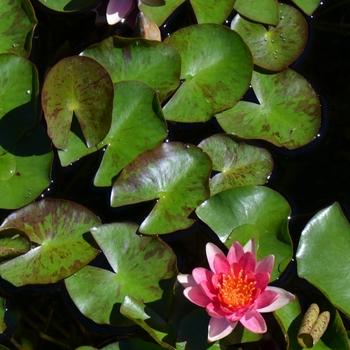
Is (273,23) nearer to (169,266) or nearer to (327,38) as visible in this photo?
(327,38)

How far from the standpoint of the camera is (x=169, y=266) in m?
1.92

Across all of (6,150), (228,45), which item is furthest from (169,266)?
(228,45)

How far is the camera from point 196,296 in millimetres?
1751

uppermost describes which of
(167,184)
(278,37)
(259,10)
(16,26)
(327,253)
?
(16,26)

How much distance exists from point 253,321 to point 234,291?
0.44 feet

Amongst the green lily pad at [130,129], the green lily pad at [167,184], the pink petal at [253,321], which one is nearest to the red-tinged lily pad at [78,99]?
the green lily pad at [130,129]

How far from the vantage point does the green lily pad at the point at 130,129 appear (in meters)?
2.03

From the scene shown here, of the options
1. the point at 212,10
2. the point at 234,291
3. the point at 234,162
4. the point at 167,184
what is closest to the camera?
the point at 234,291

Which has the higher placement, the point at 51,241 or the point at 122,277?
the point at 51,241

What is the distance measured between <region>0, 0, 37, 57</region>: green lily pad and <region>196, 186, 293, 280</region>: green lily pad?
101cm

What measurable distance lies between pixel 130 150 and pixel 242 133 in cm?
49

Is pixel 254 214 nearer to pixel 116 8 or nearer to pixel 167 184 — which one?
pixel 167 184

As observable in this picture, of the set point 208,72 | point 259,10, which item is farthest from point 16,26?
point 259,10

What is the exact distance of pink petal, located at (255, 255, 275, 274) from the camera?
1754 mm
